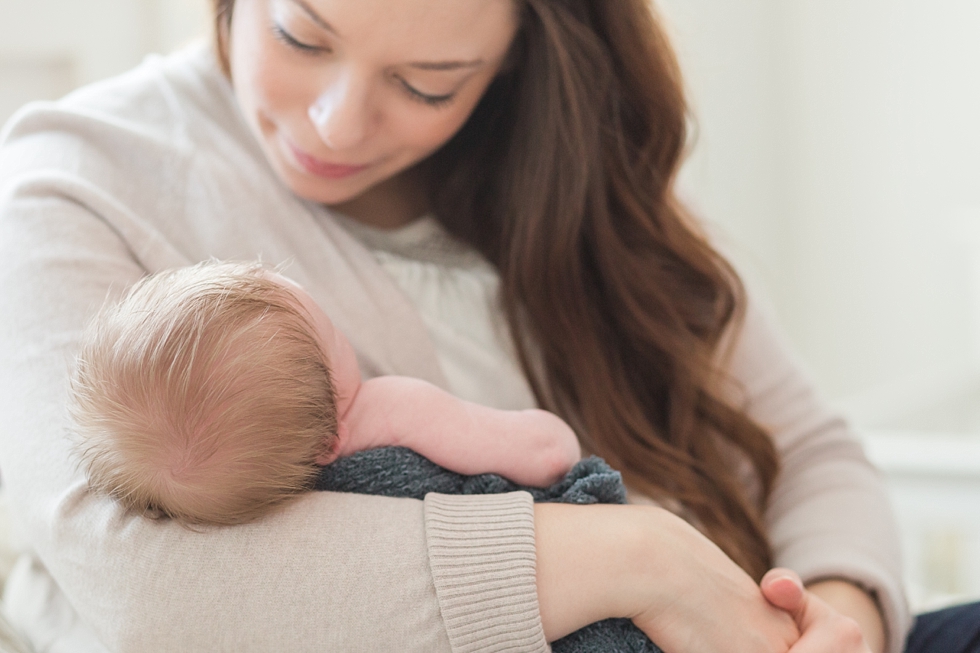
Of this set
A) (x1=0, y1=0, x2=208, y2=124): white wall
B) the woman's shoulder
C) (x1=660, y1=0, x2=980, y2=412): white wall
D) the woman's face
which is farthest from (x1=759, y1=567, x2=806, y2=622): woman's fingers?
(x1=660, y1=0, x2=980, y2=412): white wall

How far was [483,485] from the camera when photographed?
94cm

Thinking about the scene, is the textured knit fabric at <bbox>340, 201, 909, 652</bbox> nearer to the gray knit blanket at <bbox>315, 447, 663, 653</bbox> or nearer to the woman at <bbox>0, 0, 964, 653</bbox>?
the woman at <bbox>0, 0, 964, 653</bbox>

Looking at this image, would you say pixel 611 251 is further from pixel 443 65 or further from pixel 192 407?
pixel 192 407

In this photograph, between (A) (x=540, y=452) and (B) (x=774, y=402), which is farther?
(B) (x=774, y=402)

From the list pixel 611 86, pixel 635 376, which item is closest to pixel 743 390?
pixel 635 376

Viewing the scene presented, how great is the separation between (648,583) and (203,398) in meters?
0.45

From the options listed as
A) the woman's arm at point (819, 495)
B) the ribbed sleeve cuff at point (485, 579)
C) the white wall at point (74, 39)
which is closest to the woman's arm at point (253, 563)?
the ribbed sleeve cuff at point (485, 579)

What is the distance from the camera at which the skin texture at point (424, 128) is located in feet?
2.84

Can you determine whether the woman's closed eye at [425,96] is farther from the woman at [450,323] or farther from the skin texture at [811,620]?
the skin texture at [811,620]

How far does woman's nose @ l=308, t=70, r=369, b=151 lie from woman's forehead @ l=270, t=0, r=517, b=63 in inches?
1.9

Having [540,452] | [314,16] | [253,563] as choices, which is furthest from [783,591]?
[314,16]

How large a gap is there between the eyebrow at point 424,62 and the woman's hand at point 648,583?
537 mm

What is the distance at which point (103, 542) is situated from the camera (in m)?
0.80

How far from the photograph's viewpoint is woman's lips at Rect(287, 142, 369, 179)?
3.70ft
